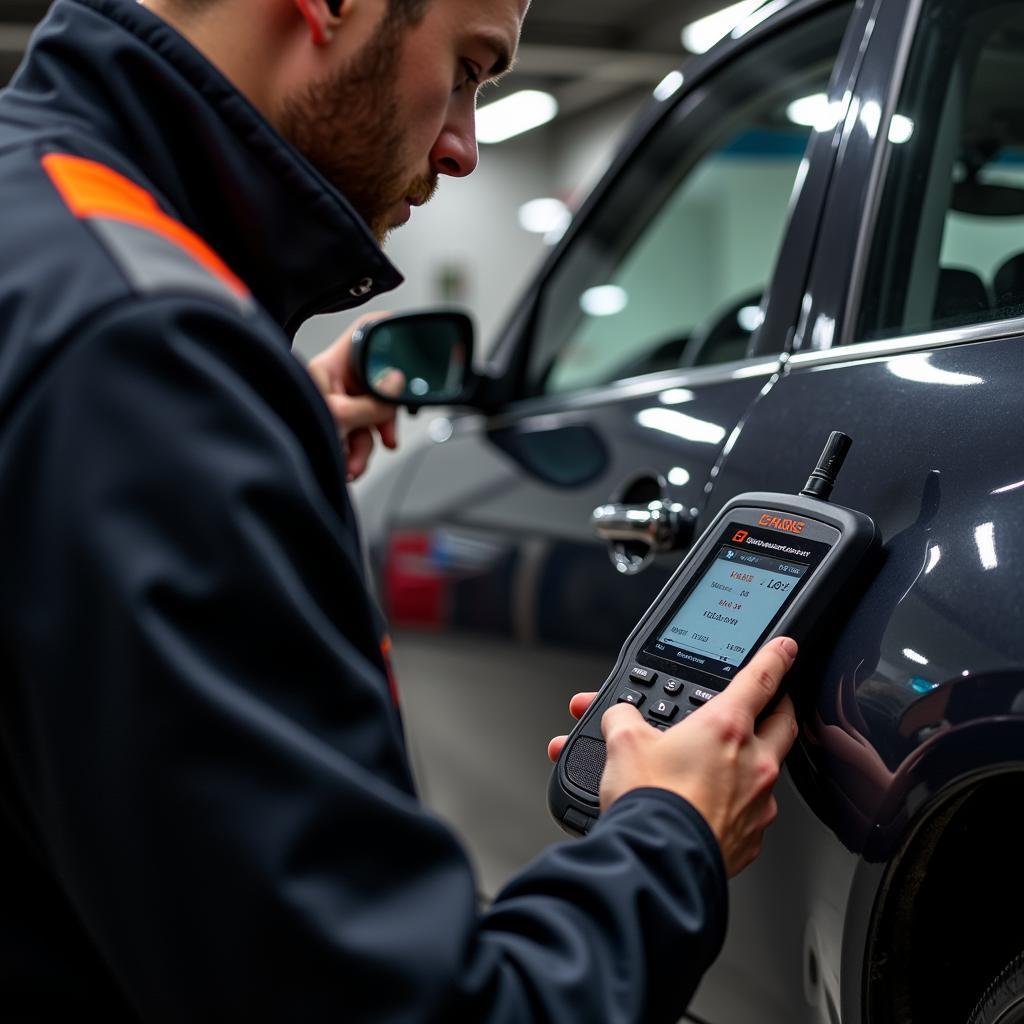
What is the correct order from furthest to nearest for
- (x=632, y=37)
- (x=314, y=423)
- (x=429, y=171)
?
(x=632, y=37)
(x=429, y=171)
(x=314, y=423)

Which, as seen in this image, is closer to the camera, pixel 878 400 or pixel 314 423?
pixel 314 423

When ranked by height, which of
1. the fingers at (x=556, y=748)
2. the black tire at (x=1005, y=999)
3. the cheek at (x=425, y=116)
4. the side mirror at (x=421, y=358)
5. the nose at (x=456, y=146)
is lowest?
the side mirror at (x=421, y=358)

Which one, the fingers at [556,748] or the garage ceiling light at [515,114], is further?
the garage ceiling light at [515,114]

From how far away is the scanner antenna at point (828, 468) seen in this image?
117cm

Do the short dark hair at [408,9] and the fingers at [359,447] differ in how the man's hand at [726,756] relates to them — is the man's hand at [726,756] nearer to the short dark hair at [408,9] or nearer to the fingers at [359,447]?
the short dark hair at [408,9]

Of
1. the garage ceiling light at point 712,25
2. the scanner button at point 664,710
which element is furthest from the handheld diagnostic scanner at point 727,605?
the garage ceiling light at point 712,25

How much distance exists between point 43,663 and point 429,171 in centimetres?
62

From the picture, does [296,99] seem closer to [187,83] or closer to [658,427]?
[187,83]

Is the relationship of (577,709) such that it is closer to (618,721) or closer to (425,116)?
(618,721)

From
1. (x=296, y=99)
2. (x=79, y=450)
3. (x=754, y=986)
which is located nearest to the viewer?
(x=79, y=450)

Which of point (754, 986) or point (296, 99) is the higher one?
point (296, 99)

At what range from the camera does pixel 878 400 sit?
122cm

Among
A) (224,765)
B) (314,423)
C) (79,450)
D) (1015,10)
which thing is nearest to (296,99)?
(314,423)

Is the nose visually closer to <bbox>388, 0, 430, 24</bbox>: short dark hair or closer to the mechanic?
<bbox>388, 0, 430, 24</bbox>: short dark hair
